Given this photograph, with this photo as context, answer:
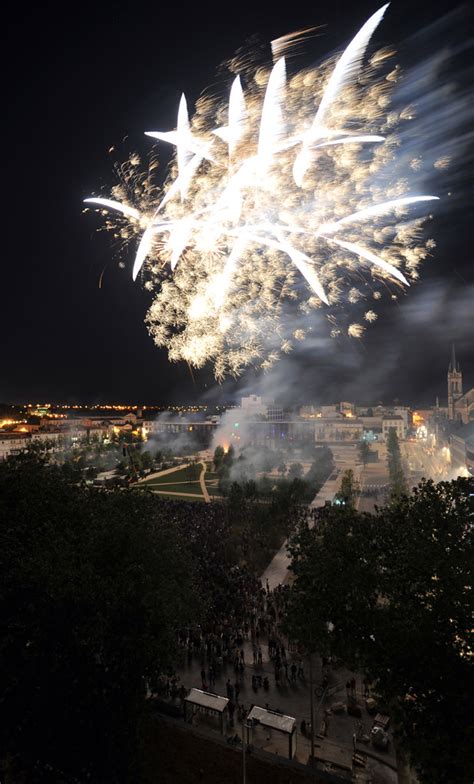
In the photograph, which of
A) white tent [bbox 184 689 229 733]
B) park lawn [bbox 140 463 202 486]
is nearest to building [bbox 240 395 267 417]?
park lawn [bbox 140 463 202 486]

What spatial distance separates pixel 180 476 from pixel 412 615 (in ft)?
165

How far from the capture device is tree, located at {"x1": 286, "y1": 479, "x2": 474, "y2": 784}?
339 inches

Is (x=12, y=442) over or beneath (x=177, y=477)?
over

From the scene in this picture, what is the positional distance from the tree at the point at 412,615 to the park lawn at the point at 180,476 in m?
43.2

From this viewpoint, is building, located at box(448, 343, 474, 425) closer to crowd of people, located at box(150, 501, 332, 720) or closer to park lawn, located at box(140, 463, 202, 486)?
park lawn, located at box(140, 463, 202, 486)

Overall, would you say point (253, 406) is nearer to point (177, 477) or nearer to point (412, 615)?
point (177, 477)

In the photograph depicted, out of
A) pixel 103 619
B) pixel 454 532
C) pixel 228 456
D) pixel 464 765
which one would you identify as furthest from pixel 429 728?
pixel 228 456

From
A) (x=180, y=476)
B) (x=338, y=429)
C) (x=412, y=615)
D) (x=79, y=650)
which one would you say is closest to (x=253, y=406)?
(x=338, y=429)

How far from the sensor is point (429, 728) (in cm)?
868

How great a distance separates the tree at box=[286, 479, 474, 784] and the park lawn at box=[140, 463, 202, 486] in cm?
4321

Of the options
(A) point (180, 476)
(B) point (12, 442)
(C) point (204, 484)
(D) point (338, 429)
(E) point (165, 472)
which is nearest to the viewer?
(C) point (204, 484)

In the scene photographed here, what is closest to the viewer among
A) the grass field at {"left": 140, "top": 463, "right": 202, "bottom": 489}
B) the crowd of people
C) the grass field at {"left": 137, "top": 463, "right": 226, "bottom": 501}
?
the crowd of people

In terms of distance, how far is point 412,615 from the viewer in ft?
32.3

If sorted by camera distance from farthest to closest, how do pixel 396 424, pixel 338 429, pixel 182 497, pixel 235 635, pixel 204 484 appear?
pixel 396 424 < pixel 338 429 < pixel 204 484 < pixel 182 497 < pixel 235 635
